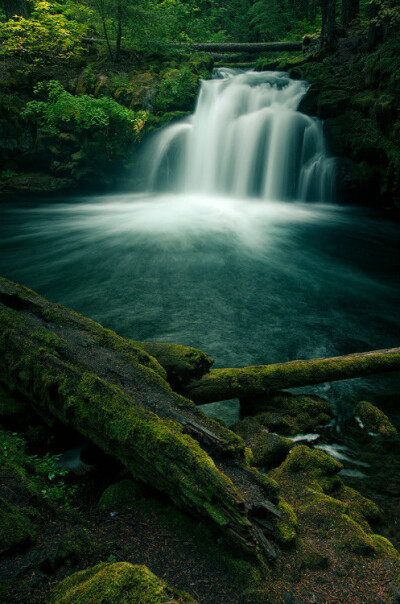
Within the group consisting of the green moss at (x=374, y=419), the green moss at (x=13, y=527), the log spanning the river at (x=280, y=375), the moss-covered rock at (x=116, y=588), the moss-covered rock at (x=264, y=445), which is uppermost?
the moss-covered rock at (x=116, y=588)

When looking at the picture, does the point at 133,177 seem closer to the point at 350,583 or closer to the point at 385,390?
the point at 385,390

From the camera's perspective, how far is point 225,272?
9.40 metres

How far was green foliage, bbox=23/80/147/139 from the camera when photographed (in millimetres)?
14906

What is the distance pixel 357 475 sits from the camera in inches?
141

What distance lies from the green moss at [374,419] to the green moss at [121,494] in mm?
3175

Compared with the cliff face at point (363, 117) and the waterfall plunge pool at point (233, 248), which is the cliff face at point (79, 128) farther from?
the cliff face at point (363, 117)

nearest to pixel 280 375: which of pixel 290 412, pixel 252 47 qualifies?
pixel 290 412

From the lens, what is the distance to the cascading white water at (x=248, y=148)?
15.2m

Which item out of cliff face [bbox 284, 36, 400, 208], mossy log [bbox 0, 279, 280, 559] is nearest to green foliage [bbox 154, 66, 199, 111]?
cliff face [bbox 284, 36, 400, 208]

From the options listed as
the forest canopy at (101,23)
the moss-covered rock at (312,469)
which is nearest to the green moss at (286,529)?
the moss-covered rock at (312,469)

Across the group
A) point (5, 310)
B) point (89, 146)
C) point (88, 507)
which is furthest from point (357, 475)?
point (89, 146)

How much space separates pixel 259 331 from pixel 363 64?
15.0m

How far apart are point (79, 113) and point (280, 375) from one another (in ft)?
51.2

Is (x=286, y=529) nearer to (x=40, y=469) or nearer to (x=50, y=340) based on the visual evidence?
(x=40, y=469)
